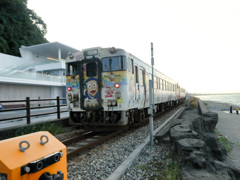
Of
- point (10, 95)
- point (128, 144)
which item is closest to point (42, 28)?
point (10, 95)

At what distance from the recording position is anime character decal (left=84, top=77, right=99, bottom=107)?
274 inches

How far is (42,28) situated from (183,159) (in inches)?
1853

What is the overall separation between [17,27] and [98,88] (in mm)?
34742

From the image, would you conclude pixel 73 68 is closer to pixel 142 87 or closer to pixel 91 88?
pixel 91 88

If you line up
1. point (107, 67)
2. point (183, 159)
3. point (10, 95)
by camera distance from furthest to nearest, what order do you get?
point (10, 95)
point (107, 67)
point (183, 159)

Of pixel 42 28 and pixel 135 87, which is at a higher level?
pixel 42 28

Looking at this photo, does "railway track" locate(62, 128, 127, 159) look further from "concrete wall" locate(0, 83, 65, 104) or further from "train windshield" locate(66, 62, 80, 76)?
"concrete wall" locate(0, 83, 65, 104)

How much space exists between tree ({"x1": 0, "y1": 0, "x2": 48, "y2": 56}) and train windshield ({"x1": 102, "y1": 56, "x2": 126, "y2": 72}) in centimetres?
2904

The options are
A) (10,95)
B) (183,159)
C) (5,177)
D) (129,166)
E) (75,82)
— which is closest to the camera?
(5,177)

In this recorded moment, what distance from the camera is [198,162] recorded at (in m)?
3.11

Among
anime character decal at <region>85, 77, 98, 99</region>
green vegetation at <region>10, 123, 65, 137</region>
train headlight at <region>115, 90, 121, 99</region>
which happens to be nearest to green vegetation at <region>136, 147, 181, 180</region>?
train headlight at <region>115, 90, 121, 99</region>

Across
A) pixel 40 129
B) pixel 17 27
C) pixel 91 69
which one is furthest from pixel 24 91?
pixel 91 69

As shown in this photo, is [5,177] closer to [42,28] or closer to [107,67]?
[107,67]

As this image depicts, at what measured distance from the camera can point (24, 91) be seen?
74.2 ft
